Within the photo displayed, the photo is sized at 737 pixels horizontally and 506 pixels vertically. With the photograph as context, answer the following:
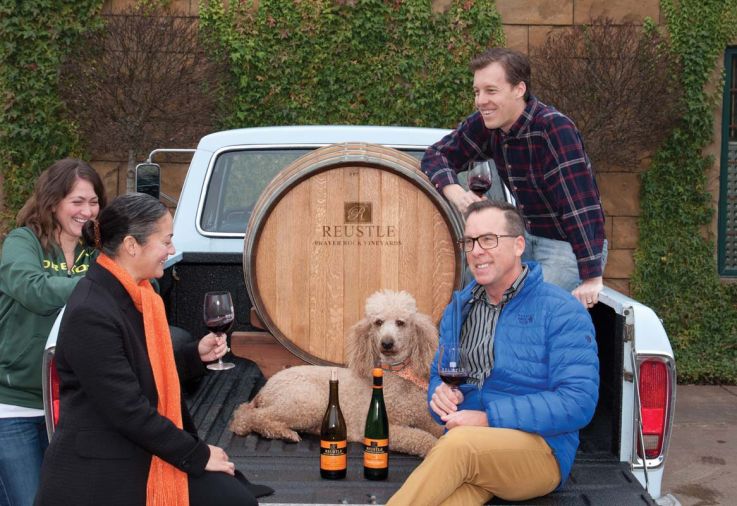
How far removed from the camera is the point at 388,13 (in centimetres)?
981

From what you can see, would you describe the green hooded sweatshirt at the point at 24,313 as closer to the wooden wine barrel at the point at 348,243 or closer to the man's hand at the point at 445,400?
the wooden wine barrel at the point at 348,243

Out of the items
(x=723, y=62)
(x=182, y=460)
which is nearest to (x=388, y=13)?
(x=723, y=62)

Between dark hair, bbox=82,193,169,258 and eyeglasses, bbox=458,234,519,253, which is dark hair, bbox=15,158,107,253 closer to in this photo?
dark hair, bbox=82,193,169,258

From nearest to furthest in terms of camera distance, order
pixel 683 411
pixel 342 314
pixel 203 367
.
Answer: pixel 203 367 → pixel 342 314 → pixel 683 411

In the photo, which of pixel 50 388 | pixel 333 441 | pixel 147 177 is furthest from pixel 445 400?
pixel 147 177

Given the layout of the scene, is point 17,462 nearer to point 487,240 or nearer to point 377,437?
point 377,437

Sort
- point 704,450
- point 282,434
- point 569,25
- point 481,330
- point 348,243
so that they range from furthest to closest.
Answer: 1. point 569,25
2. point 704,450
3. point 348,243
4. point 282,434
5. point 481,330

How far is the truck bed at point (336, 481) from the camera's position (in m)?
2.91

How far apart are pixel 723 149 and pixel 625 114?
1649 millimetres

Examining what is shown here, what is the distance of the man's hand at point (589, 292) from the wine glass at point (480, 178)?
1.99 ft

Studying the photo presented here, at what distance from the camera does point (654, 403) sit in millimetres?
3094

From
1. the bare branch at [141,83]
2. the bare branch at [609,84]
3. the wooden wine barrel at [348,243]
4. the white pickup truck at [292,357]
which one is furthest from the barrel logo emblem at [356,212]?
the bare branch at [609,84]

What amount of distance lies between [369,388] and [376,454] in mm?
537

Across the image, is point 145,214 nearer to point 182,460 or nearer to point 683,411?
point 182,460
